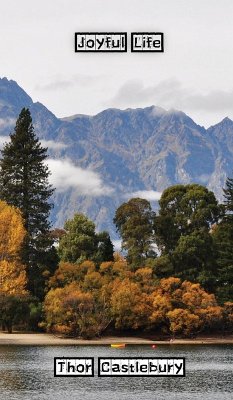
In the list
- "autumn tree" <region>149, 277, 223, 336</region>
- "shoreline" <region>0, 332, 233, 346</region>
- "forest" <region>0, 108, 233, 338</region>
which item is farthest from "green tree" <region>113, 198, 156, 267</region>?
"shoreline" <region>0, 332, 233, 346</region>

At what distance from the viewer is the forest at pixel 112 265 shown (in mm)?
94438

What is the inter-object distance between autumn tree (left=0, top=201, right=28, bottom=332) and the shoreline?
230 cm

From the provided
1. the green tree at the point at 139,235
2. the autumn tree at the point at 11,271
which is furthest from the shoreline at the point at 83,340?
the green tree at the point at 139,235

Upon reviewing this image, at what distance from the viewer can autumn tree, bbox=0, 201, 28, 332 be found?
95.2 m

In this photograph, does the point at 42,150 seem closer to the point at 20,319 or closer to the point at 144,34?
the point at 20,319

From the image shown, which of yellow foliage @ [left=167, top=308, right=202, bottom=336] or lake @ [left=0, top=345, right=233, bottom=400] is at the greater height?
yellow foliage @ [left=167, top=308, right=202, bottom=336]

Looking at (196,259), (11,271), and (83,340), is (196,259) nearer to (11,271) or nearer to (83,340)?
(83,340)

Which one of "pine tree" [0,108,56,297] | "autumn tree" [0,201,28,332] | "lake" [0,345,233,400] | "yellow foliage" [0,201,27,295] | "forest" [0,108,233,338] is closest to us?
"lake" [0,345,233,400]

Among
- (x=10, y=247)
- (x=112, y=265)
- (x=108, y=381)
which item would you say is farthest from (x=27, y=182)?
(x=108, y=381)

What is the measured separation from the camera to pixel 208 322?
3856 inches

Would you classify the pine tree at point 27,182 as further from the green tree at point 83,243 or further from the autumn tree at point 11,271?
the autumn tree at point 11,271

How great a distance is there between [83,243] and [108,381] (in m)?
44.3

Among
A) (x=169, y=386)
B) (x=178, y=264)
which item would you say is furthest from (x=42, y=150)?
(x=169, y=386)

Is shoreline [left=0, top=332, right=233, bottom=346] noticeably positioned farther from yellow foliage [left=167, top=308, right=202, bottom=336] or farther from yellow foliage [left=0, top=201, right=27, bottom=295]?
yellow foliage [left=0, top=201, right=27, bottom=295]
